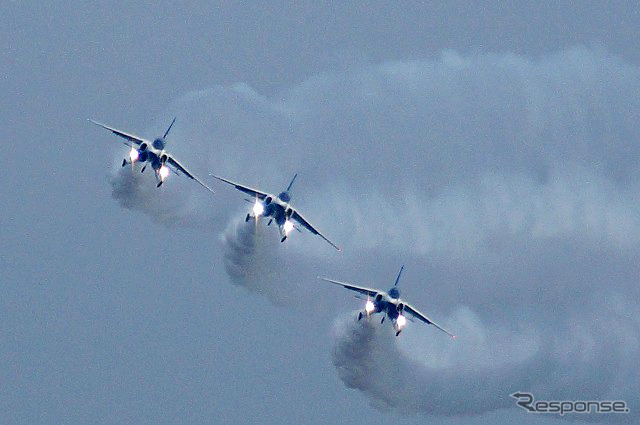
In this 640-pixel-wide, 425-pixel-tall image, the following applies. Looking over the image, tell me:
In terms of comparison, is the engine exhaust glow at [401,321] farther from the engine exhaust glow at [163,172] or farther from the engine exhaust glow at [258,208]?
the engine exhaust glow at [163,172]

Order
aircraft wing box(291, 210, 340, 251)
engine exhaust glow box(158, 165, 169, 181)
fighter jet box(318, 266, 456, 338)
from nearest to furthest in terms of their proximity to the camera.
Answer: fighter jet box(318, 266, 456, 338), engine exhaust glow box(158, 165, 169, 181), aircraft wing box(291, 210, 340, 251)

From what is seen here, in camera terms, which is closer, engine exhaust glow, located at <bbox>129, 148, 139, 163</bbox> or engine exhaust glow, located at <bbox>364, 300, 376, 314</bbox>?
engine exhaust glow, located at <bbox>364, 300, 376, 314</bbox>

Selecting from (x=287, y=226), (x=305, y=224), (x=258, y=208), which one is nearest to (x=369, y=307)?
(x=287, y=226)

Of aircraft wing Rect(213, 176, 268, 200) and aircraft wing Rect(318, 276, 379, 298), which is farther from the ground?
aircraft wing Rect(213, 176, 268, 200)

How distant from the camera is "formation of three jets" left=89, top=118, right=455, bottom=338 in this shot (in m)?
150

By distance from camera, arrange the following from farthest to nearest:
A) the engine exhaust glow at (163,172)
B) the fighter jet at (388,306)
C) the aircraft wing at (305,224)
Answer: the aircraft wing at (305,224) < the engine exhaust glow at (163,172) < the fighter jet at (388,306)

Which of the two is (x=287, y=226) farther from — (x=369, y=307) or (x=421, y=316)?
(x=421, y=316)

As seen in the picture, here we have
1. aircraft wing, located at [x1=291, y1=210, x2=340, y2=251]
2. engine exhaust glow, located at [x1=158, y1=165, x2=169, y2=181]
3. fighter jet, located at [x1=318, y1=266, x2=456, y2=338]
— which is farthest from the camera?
aircraft wing, located at [x1=291, y1=210, x2=340, y2=251]

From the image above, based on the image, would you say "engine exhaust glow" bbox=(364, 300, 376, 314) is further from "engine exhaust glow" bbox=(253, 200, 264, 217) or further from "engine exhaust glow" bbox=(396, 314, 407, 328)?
"engine exhaust glow" bbox=(253, 200, 264, 217)

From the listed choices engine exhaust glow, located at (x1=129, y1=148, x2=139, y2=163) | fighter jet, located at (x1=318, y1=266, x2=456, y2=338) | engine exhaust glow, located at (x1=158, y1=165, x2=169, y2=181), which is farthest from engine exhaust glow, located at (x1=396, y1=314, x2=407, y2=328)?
engine exhaust glow, located at (x1=129, y1=148, x2=139, y2=163)

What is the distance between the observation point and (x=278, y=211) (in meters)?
153

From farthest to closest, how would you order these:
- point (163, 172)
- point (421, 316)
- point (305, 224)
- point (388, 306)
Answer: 1. point (305, 224)
2. point (163, 172)
3. point (421, 316)
4. point (388, 306)

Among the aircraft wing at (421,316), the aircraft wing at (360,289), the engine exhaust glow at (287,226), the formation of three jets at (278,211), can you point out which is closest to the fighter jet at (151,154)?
the formation of three jets at (278,211)

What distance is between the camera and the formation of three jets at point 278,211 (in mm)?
150000
